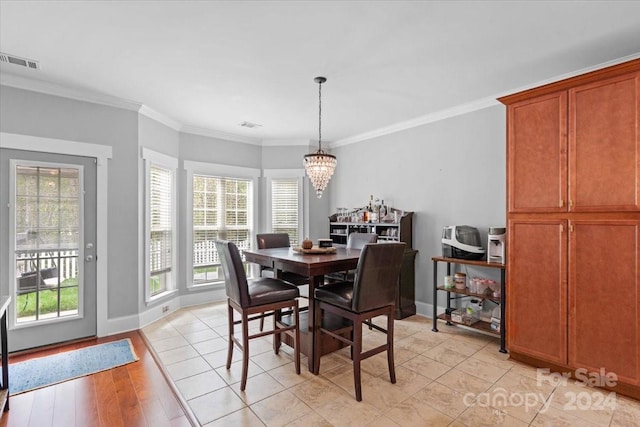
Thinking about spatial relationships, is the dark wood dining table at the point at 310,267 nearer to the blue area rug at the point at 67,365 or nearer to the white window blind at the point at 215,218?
the blue area rug at the point at 67,365

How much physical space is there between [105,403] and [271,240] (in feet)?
7.56

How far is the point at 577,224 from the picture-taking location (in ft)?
8.61

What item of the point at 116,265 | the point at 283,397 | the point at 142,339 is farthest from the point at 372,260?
the point at 116,265

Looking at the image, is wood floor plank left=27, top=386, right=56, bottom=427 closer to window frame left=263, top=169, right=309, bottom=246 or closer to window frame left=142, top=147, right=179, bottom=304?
window frame left=142, top=147, right=179, bottom=304

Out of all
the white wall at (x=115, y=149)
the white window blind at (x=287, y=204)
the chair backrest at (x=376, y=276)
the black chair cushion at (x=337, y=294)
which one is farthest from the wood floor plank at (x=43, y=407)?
the white window blind at (x=287, y=204)

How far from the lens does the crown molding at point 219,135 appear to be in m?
4.86

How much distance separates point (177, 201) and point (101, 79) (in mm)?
1910

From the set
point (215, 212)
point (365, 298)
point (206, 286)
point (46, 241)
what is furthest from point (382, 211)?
Result: point (46, 241)

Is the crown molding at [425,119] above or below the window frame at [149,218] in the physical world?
above

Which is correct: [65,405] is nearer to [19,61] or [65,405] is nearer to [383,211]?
[19,61]

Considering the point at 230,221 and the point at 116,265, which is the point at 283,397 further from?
the point at 230,221

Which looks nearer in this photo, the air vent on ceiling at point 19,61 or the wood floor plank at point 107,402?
the wood floor plank at point 107,402

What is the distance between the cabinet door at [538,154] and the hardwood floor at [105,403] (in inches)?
131

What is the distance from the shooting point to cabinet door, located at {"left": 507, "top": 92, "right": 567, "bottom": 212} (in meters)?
2.71
